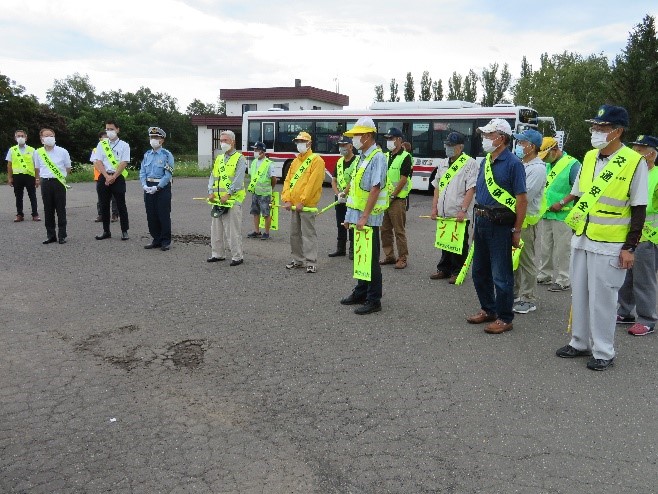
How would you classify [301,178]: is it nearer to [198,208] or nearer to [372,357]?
[372,357]

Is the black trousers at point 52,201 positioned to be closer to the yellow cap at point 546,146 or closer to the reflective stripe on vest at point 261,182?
the reflective stripe on vest at point 261,182

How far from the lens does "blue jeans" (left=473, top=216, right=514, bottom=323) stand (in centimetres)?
545

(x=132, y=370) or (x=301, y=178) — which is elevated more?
(x=301, y=178)

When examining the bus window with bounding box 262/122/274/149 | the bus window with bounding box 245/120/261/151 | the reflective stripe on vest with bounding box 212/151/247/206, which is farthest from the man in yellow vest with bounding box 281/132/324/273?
the bus window with bounding box 245/120/261/151

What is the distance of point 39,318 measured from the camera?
233 inches

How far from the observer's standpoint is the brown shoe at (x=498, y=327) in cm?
558

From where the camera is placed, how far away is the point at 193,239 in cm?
1071

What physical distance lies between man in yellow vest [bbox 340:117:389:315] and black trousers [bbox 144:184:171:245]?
14.3 ft

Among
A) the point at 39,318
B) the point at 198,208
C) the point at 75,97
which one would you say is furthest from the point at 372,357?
the point at 75,97

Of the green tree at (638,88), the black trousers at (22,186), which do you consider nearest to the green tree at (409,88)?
the green tree at (638,88)

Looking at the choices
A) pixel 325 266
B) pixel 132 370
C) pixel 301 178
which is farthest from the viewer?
pixel 325 266

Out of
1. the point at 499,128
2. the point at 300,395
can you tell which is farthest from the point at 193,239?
the point at 300,395

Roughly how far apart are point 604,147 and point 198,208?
1256 centimetres

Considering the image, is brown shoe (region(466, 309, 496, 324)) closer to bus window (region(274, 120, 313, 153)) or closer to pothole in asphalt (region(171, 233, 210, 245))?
pothole in asphalt (region(171, 233, 210, 245))
